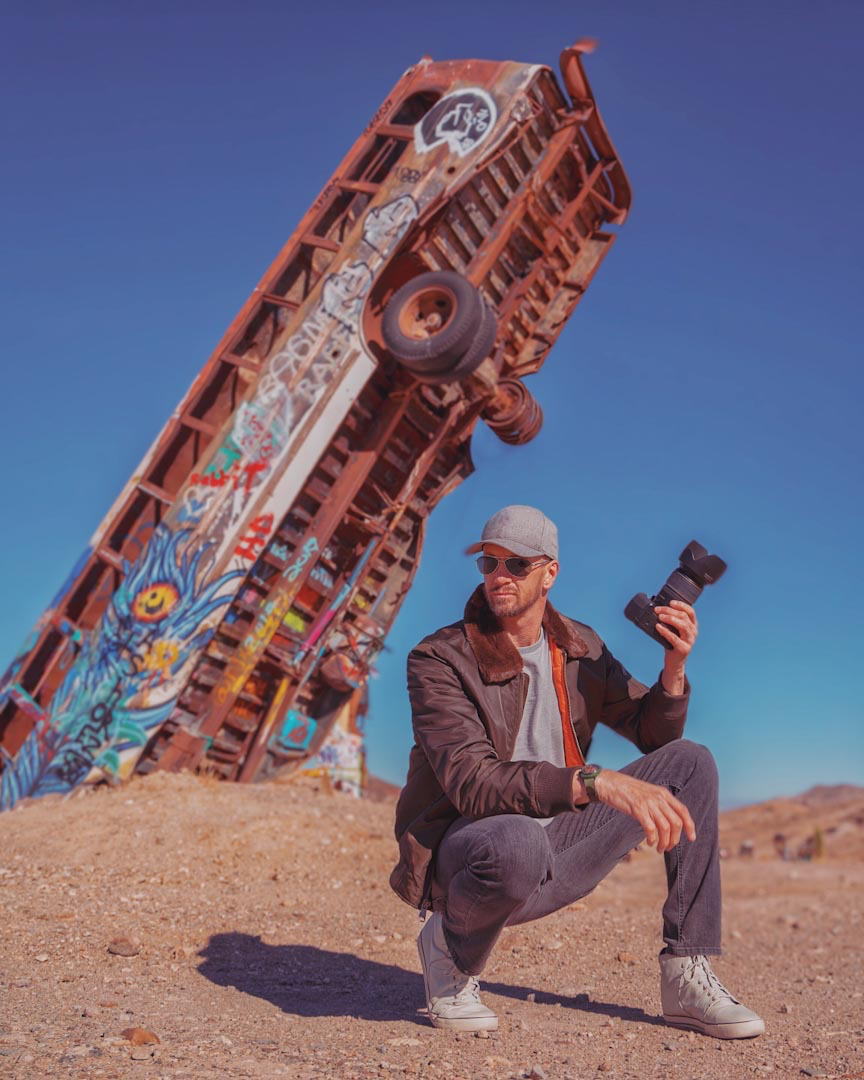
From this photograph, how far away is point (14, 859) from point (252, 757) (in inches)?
151

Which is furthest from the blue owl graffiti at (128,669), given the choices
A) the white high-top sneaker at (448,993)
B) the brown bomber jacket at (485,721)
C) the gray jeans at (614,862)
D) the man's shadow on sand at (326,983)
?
the gray jeans at (614,862)

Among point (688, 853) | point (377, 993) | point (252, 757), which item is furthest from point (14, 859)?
point (688, 853)

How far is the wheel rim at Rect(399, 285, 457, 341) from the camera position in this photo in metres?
9.21

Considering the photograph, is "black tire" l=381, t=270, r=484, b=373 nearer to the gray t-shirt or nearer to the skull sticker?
the skull sticker

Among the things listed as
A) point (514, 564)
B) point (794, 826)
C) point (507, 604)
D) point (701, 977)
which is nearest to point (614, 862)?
point (701, 977)

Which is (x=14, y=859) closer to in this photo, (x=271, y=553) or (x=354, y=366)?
(x=271, y=553)

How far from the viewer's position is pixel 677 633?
3.43 meters

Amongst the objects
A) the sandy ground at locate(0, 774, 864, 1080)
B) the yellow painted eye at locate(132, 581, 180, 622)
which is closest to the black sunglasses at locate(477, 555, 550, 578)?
the sandy ground at locate(0, 774, 864, 1080)

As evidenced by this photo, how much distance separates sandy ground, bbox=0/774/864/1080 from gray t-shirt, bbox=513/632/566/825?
921 mm

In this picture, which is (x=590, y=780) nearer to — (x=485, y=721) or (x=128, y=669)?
(x=485, y=721)

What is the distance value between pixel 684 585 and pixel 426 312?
652 centimetres

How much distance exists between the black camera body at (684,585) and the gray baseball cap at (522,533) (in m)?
0.38

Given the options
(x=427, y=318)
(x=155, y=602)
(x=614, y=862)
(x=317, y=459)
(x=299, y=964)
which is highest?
(x=427, y=318)

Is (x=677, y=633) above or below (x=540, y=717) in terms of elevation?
above
